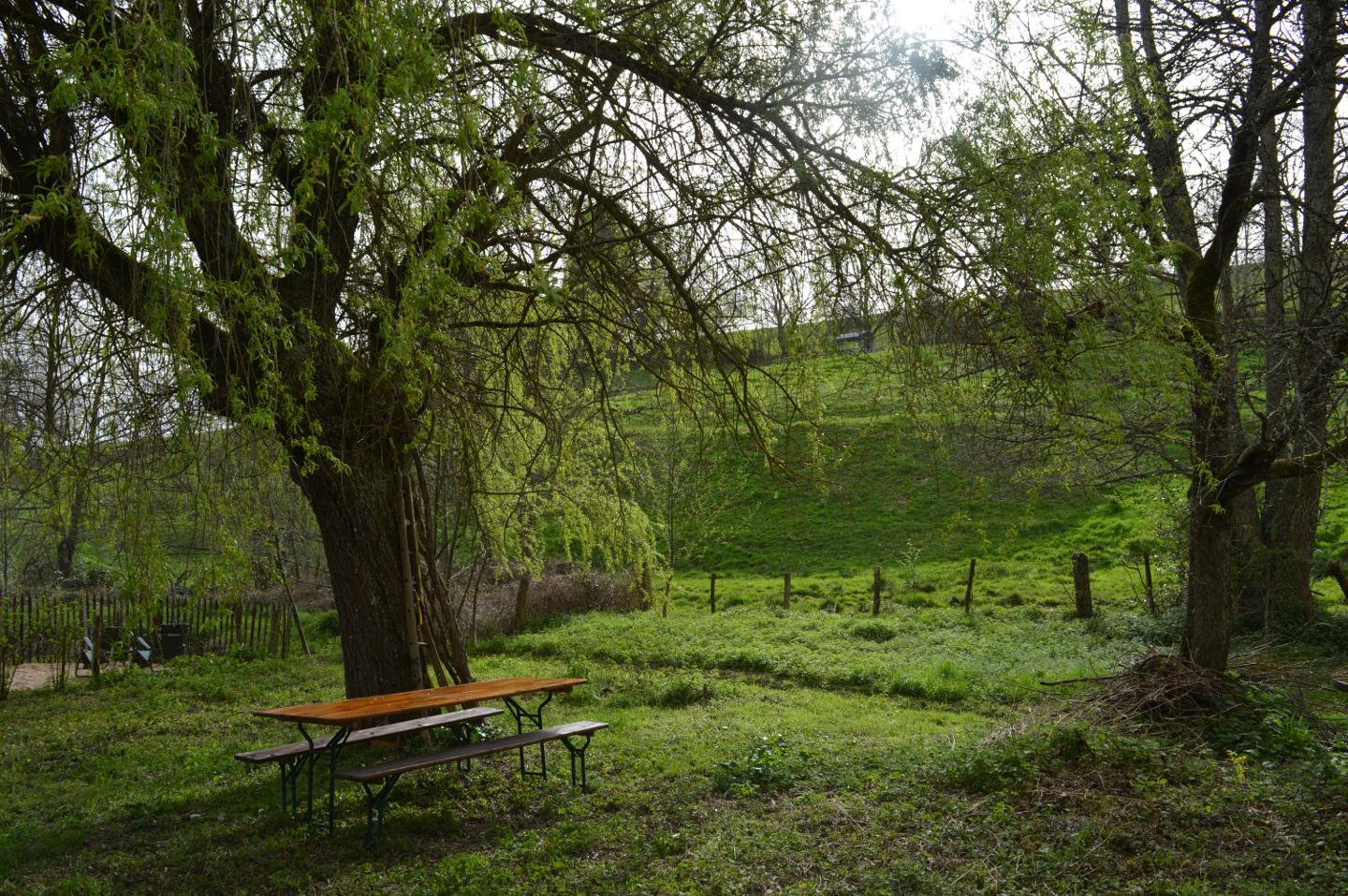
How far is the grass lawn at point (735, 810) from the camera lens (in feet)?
16.2

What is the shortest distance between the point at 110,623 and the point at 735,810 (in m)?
13.5

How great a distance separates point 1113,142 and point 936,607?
13.8 m

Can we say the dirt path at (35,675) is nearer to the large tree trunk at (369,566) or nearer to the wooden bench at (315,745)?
the large tree trunk at (369,566)

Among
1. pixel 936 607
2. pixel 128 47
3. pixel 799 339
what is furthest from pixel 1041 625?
pixel 128 47

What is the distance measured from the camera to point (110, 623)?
15875 millimetres

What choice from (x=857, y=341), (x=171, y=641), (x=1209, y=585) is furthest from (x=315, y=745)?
(x=171, y=641)

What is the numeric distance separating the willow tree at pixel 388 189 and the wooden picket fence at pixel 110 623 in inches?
350

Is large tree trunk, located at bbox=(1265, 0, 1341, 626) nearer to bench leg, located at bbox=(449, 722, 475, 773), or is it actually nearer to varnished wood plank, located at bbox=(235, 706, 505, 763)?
varnished wood plank, located at bbox=(235, 706, 505, 763)

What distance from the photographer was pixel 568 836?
576cm

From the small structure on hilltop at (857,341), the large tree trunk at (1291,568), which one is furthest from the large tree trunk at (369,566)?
the large tree trunk at (1291,568)

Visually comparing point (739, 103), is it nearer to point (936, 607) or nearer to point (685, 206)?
point (685, 206)

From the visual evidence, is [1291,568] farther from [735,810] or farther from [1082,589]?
[735,810]

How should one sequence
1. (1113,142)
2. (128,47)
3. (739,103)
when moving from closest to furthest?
(128,47), (1113,142), (739,103)

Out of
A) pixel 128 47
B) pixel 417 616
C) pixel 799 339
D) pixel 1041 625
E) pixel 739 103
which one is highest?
pixel 739 103
